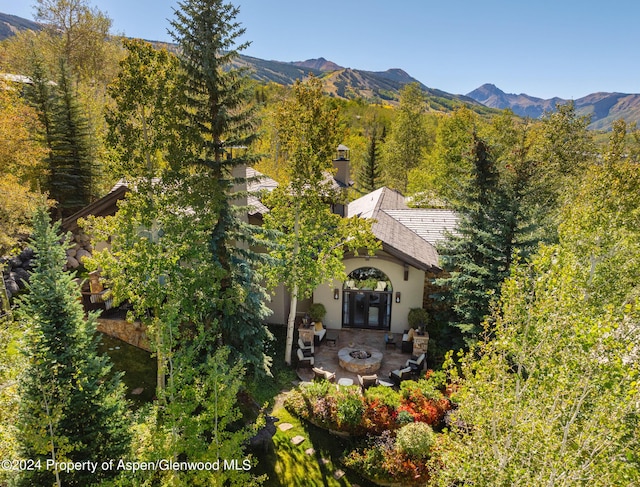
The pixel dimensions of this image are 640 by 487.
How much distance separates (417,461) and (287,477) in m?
3.91

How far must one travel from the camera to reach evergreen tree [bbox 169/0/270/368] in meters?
10.6

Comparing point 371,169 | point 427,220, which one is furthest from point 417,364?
point 371,169

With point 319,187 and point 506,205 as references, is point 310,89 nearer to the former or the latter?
point 319,187

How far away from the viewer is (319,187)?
49.4ft

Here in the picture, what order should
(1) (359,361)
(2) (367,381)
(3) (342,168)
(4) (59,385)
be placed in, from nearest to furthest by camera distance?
(4) (59,385) < (2) (367,381) < (1) (359,361) < (3) (342,168)

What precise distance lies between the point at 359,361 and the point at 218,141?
421 inches

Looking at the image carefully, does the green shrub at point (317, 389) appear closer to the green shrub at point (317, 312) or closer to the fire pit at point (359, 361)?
the fire pit at point (359, 361)

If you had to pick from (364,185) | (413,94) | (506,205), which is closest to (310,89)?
(506,205)

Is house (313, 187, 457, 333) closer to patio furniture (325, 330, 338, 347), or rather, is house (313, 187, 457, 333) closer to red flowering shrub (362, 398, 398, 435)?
patio furniture (325, 330, 338, 347)

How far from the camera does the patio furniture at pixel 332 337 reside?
18.3m

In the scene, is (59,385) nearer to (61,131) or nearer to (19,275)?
(19,275)

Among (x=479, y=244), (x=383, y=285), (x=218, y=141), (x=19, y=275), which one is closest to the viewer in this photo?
(x=218, y=141)

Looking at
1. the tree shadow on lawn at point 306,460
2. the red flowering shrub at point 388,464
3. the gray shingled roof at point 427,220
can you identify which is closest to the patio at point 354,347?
the tree shadow on lawn at point 306,460

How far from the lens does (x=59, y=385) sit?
753cm
